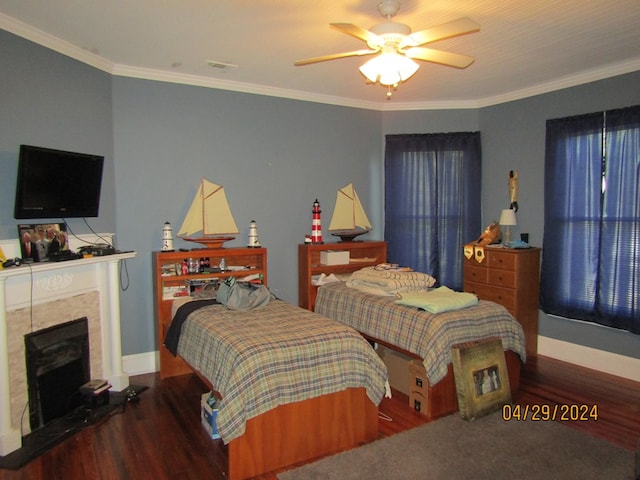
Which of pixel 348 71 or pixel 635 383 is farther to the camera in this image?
pixel 348 71

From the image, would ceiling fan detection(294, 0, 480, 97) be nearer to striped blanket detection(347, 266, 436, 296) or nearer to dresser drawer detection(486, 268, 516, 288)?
striped blanket detection(347, 266, 436, 296)

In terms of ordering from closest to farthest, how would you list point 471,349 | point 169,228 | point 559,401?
point 471,349
point 559,401
point 169,228

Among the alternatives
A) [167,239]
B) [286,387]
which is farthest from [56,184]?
[286,387]

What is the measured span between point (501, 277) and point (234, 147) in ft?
9.13

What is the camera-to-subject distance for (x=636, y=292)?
139 inches

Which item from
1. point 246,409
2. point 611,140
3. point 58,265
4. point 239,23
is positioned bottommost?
point 246,409

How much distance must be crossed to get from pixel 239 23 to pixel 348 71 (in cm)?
126

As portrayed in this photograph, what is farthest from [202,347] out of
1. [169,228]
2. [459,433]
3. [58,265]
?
[459,433]

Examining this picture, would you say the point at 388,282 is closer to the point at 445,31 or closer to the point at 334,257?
the point at 334,257

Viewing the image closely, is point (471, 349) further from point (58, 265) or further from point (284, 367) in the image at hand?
point (58, 265)

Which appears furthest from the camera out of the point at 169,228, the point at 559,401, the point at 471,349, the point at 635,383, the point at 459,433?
the point at 169,228

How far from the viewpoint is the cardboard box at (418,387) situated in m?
2.98

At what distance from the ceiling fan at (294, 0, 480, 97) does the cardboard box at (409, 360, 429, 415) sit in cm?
187

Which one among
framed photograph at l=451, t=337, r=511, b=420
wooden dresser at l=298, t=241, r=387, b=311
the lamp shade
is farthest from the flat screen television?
the lamp shade
